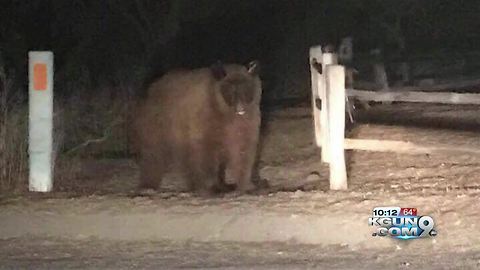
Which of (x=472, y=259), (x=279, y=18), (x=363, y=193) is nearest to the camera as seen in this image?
(x=472, y=259)

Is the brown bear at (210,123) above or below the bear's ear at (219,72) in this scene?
below

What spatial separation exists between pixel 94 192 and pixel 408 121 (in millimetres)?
7282

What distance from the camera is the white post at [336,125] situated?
1293 centimetres

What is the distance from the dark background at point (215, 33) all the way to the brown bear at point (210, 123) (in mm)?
9074

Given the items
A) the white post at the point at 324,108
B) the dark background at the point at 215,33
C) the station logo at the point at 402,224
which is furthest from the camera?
the dark background at the point at 215,33

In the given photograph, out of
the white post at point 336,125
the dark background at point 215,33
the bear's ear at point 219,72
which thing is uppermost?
the dark background at point 215,33

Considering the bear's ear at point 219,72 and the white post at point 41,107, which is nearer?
the white post at point 41,107

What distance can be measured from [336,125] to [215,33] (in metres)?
20.2

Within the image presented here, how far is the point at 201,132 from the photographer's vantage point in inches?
525

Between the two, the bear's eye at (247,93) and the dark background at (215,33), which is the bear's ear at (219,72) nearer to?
the bear's eye at (247,93)

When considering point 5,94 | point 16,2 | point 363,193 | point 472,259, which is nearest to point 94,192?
point 363,193

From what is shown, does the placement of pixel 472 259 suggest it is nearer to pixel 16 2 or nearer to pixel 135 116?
pixel 135 116

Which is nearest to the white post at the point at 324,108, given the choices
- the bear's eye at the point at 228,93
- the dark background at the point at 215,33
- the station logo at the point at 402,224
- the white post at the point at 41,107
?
the bear's eye at the point at 228,93

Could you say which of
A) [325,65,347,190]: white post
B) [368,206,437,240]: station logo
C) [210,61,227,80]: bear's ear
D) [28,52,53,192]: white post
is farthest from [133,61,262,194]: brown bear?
[368,206,437,240]: station logo
